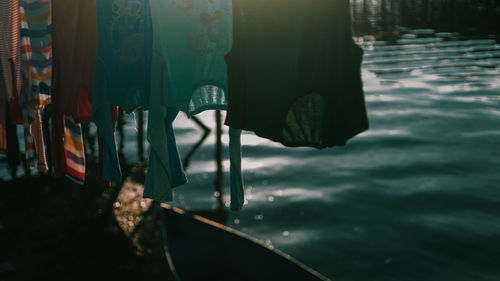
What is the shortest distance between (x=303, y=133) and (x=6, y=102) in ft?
9.03

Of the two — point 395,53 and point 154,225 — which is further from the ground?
point 395,53

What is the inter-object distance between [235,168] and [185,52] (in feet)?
2.61

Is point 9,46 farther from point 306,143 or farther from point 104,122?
point 306,143

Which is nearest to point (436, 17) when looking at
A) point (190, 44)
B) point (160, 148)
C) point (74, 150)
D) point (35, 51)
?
point (35, 51)

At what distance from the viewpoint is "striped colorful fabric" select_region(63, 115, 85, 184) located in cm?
392

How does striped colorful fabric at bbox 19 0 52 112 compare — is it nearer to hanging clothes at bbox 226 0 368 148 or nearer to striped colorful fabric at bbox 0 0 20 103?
striped colorful fabric at bbox 0 0 20 103

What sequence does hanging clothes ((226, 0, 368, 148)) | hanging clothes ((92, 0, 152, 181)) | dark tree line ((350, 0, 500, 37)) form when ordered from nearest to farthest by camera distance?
1. hanging clothes ((226, 0, 368, 148))
2. hanging clothes ((92, 0, 152, 181))
3. dark tree line ((350, 0, 500, 37))

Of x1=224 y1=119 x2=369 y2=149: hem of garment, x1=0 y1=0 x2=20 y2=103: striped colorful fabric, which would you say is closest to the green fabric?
x1=224 y1=119 x2=369 y2=149: hem of garment

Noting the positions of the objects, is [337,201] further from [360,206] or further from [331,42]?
[331,42]

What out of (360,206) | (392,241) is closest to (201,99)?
(392,241)

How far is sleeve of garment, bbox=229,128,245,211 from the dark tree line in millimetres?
31914

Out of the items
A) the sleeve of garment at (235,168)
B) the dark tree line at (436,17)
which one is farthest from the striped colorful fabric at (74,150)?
the dark tree line at (436,17)

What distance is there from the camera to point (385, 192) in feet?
32.0

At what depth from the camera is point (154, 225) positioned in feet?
26.9
